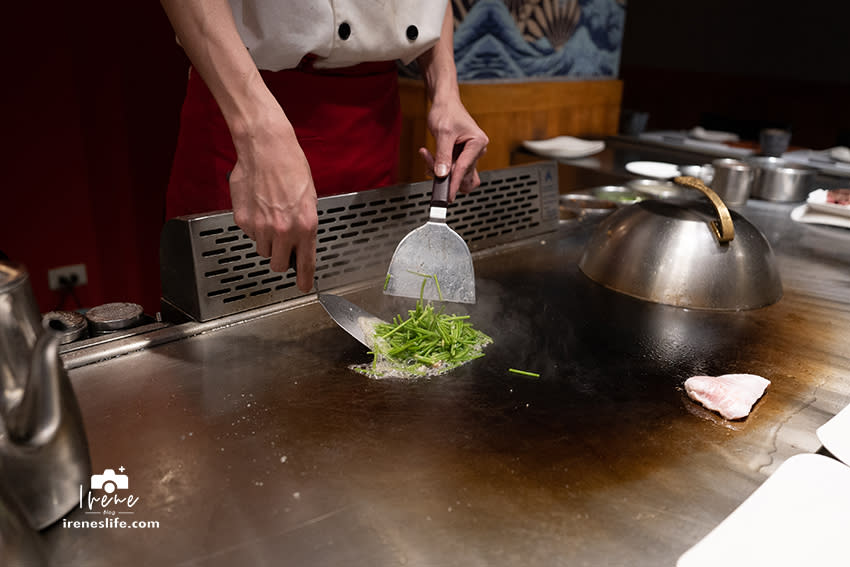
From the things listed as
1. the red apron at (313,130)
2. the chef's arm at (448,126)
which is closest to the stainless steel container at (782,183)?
the chef's arm at (448,126)

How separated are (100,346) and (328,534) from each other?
626mm

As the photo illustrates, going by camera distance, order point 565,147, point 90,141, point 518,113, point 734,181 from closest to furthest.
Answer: point 734,181
point 90,141
point 565,147
point 518,113

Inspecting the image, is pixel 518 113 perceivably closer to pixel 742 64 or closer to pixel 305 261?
pixel 305 261

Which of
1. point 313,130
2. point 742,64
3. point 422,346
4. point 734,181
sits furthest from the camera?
point 742,64

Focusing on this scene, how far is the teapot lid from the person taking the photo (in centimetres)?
75

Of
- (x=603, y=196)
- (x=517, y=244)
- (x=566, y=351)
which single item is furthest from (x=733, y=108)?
(x=566, y=351)

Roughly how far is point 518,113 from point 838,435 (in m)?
2.93

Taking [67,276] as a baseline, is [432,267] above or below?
above

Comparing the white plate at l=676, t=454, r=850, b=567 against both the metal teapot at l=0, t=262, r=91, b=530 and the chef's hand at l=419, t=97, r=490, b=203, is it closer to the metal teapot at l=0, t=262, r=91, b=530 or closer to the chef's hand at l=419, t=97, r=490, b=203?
the metal teapot at l=0, t=262, r=91, b=530

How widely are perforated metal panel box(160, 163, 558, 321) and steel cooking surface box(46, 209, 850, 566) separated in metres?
0.07

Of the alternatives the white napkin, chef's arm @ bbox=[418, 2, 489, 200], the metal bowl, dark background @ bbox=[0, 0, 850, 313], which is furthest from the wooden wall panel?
the white napkin

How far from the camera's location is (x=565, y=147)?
3535mm

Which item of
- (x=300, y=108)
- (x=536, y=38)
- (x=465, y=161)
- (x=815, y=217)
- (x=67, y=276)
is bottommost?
(x=67, y=276)

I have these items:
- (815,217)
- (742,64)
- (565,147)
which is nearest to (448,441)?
(815,217)
